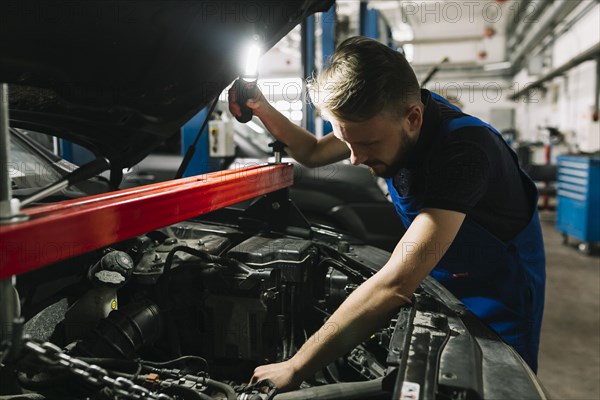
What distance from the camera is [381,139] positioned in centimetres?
127

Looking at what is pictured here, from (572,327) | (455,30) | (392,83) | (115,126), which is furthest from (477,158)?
(455,30)

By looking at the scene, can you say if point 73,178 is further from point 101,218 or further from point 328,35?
point 328,35

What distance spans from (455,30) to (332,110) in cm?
1214

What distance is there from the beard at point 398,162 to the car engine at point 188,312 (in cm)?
42

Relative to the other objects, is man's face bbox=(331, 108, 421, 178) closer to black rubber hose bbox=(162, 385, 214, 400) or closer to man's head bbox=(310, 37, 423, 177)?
man's head bbox=(310, 37, 423, 177)

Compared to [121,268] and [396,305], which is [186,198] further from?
[396,305]

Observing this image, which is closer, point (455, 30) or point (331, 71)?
point (331, 71)

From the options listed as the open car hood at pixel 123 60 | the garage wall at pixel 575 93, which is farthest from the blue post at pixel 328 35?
the open car hood at pixel 123 60

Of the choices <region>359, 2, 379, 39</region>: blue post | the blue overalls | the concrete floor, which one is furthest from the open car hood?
<region>359, 2, 379, 39</region>: blue post

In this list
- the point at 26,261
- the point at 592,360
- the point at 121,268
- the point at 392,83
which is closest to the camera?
the point at 26,261

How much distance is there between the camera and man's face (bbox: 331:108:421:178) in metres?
1.24

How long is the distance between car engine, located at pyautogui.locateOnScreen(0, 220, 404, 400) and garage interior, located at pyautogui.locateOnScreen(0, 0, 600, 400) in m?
0.50

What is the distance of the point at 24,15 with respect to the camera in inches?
43.8

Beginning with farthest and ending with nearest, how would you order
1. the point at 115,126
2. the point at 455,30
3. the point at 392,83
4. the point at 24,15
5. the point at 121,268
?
the point at 455,30 → the point at 115,126 → the point at 121,268 → the point at 392,83 → the point at 24,15
